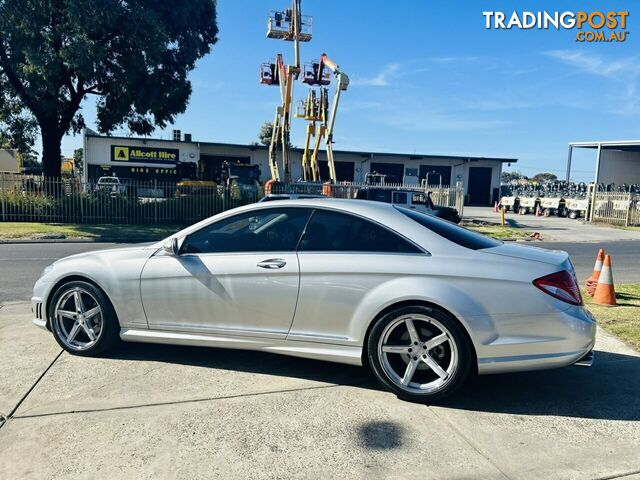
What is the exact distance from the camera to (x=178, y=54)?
20.5 m

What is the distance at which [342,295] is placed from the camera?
368cm

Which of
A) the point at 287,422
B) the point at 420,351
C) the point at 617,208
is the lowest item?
the point at 287,422

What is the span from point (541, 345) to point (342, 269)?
1478mm

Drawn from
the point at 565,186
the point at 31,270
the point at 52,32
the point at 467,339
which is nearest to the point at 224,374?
the point at 467,339

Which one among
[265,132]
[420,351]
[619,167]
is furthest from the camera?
[265,132]

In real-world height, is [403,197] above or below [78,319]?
above

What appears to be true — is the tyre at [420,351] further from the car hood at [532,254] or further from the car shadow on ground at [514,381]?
the car hood at [532,254]

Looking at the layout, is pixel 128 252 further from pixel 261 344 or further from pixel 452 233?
pixel 452 233

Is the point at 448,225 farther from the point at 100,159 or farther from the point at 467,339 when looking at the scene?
the point at 100,159

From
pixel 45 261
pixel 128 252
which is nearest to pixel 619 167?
pixel 45 261

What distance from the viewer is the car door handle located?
3844 millimetres

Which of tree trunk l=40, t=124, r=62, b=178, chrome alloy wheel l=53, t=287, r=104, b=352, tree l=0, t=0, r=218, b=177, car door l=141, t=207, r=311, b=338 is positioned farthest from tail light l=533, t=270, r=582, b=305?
tree trunk l=40, t=124, r=62, b=178

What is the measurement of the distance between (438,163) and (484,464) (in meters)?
49.9

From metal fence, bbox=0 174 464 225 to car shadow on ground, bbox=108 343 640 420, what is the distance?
1633cm
